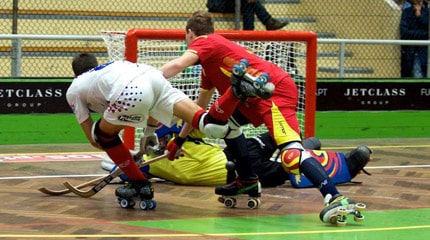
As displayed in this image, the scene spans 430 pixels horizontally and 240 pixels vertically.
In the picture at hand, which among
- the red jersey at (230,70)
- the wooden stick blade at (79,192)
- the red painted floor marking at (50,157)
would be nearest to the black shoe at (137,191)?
the wooden stick blade at (79,192)

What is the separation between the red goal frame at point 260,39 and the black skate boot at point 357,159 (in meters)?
1.03

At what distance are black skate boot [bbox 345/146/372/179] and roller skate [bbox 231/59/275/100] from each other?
2373mm

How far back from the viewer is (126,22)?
1544 centimetres

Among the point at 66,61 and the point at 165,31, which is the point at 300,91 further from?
the point at 66,61

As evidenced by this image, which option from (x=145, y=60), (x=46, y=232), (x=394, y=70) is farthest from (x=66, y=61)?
(x=46, y=232)

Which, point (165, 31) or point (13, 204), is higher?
point (165, 31)

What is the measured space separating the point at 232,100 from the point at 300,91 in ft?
13.0

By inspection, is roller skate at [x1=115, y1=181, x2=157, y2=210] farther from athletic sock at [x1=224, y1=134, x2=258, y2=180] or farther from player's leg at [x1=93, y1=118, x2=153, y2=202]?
athletic sock at [x1=224, y1=134, x2=258, y2=180]

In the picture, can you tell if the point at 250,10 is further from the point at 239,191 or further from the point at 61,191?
the point at 239,191

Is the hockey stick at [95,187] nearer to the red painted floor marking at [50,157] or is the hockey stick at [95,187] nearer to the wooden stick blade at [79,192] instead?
the wooden stick blade at [79,192]

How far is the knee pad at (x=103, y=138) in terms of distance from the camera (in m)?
8.59

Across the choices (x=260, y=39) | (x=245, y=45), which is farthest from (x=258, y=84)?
(x=245, y=45)

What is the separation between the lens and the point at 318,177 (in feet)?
26.6

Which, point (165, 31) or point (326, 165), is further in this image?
point (165, 31)
